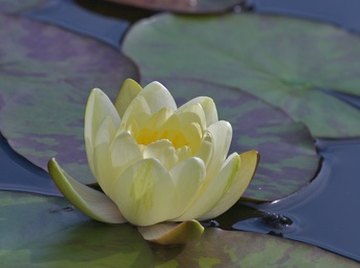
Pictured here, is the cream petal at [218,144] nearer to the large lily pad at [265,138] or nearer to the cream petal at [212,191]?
the cream petal at [212,191]

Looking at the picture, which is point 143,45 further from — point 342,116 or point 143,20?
point 342,116

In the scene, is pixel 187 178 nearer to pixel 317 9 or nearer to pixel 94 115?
pixel 94 115

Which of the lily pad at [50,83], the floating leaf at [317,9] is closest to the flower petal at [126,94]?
the lily pad at [50,83]

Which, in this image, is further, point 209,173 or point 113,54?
point 113,54

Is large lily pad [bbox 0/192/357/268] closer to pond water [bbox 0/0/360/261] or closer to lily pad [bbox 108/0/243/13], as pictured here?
pond water [bbox 0/0/360/261]

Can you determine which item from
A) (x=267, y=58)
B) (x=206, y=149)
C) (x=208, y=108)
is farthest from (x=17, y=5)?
(x=206, y=149)

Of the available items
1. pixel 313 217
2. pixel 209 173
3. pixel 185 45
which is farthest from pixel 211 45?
pixel 209 173
